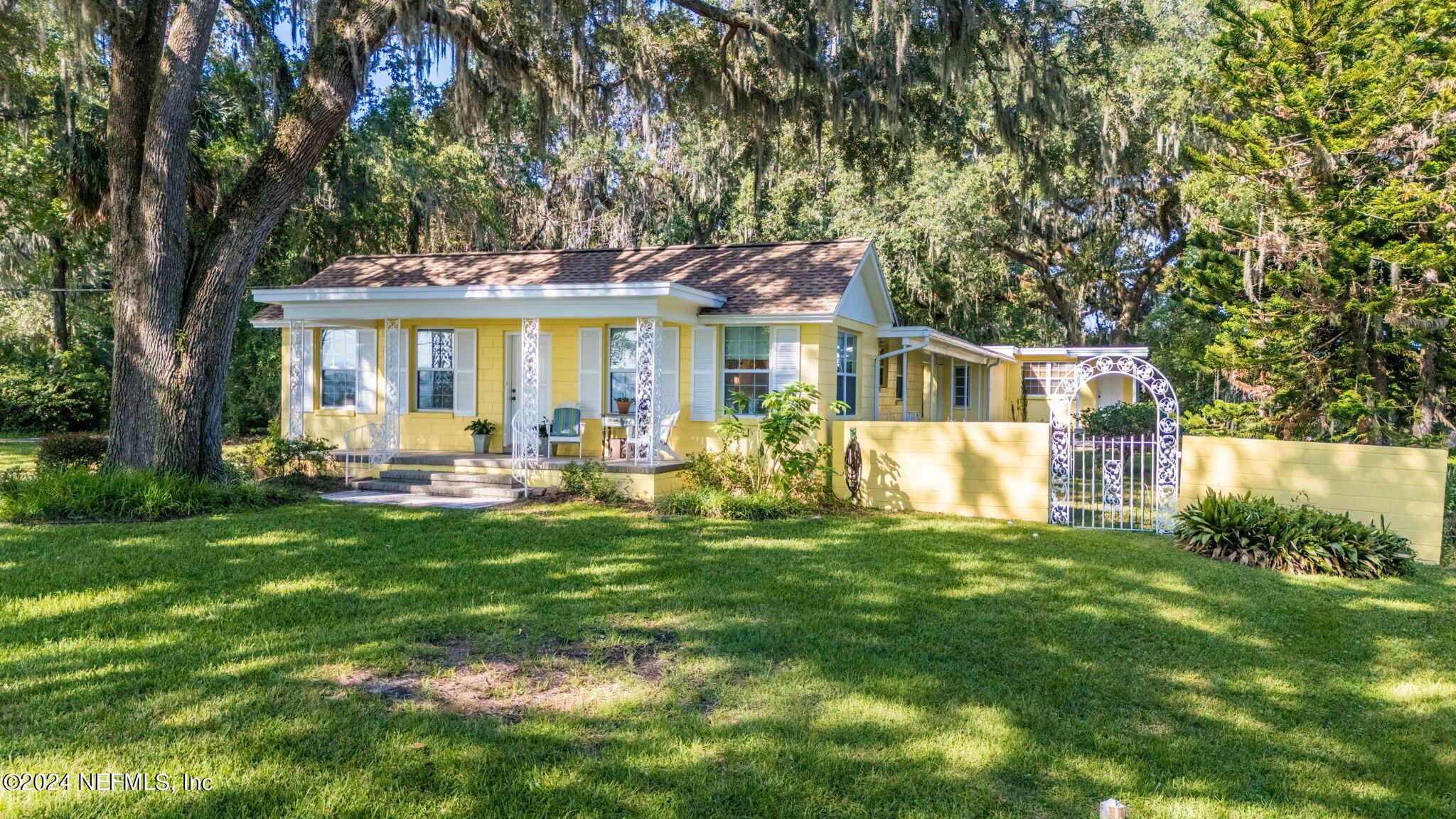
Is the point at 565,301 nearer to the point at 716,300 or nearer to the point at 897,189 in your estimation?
the point at 716,300

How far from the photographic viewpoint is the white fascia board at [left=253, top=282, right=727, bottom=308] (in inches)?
431

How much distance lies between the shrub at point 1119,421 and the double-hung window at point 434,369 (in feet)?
49.2

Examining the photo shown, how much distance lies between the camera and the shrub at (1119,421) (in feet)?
71.1

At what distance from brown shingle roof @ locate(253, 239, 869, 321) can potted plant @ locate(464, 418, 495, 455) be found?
214 cm

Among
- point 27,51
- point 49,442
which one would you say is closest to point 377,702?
point 27,51

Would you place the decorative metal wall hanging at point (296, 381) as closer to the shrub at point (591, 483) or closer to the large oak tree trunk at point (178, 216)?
the large oak tree trunk at point (178, 216)

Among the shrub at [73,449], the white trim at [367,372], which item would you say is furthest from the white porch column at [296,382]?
the shrub at [73,449]

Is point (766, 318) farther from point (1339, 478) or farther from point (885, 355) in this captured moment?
point (1339, 478)

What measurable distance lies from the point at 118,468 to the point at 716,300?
7.26 m

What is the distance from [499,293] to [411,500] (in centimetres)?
293

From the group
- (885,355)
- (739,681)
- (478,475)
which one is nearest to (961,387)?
(885,355)

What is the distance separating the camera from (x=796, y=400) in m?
10.6

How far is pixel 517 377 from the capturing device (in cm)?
1320

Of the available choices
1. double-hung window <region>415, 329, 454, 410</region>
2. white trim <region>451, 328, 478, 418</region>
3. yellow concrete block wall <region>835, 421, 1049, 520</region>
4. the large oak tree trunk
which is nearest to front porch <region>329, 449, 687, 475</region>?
white trim <region>451, 328, 478, 418</region>
